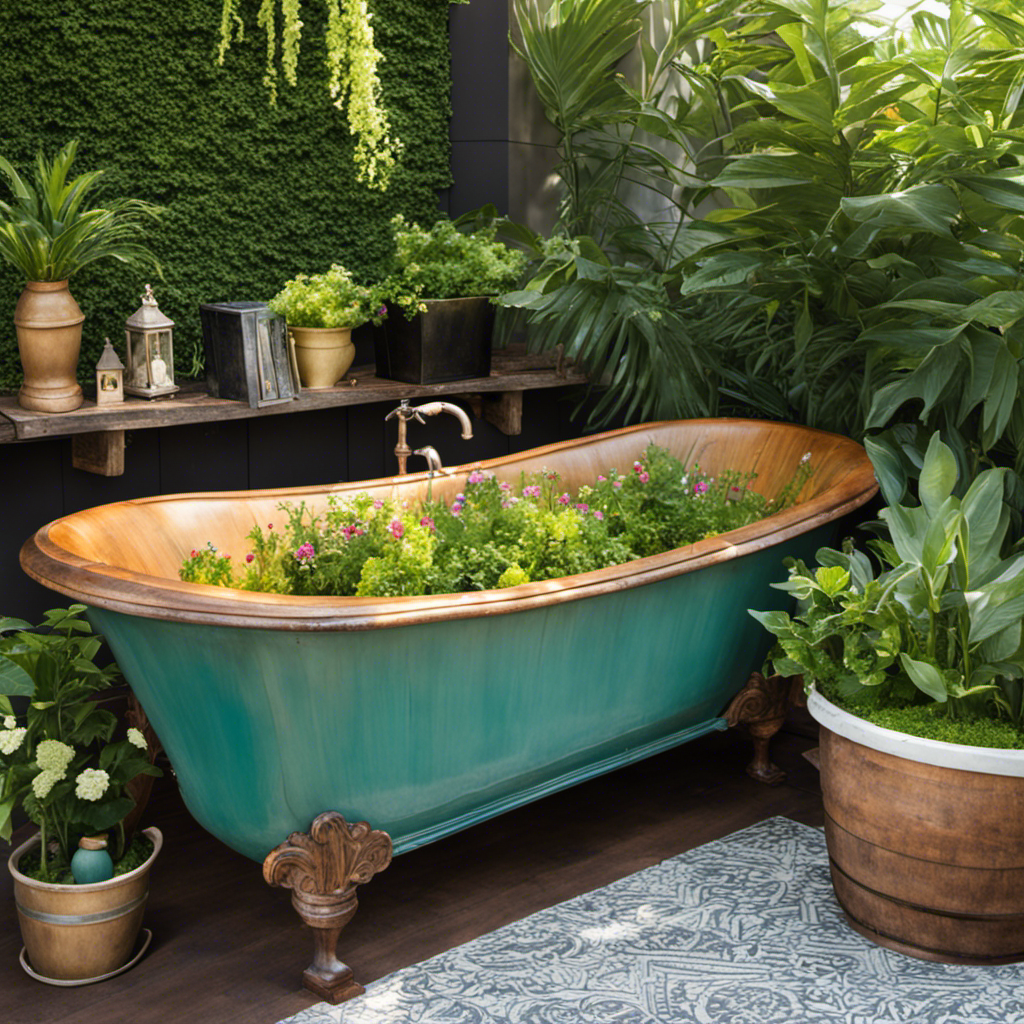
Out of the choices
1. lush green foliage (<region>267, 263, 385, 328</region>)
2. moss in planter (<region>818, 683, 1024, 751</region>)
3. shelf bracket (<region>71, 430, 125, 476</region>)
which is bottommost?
moss in planter (<region>818, 683, 1024, 751</region>)

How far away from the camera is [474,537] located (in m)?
2.40

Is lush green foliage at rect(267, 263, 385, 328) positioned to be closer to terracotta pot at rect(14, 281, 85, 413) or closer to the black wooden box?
the black wooden box

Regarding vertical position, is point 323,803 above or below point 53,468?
below

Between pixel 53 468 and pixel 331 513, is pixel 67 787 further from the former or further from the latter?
pixel 53 468

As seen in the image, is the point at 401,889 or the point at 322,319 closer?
the point at 401,889

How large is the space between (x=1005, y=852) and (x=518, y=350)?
7.79 ft

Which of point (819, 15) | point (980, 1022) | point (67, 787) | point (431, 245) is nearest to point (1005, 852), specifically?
point (980, 1022)

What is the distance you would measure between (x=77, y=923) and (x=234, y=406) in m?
1.36

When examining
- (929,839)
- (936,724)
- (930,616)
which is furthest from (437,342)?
(929,839)

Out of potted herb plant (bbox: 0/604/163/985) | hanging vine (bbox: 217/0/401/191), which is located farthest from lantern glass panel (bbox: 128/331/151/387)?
potted herb plant (bbox: 0/604/163/985)

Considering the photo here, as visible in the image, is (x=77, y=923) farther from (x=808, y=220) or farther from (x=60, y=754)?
(x=808, y=220)

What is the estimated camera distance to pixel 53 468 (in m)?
2.86

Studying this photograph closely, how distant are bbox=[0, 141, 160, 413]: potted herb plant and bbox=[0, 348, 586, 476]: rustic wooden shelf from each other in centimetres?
8

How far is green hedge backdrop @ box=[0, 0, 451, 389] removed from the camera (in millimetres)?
2854
